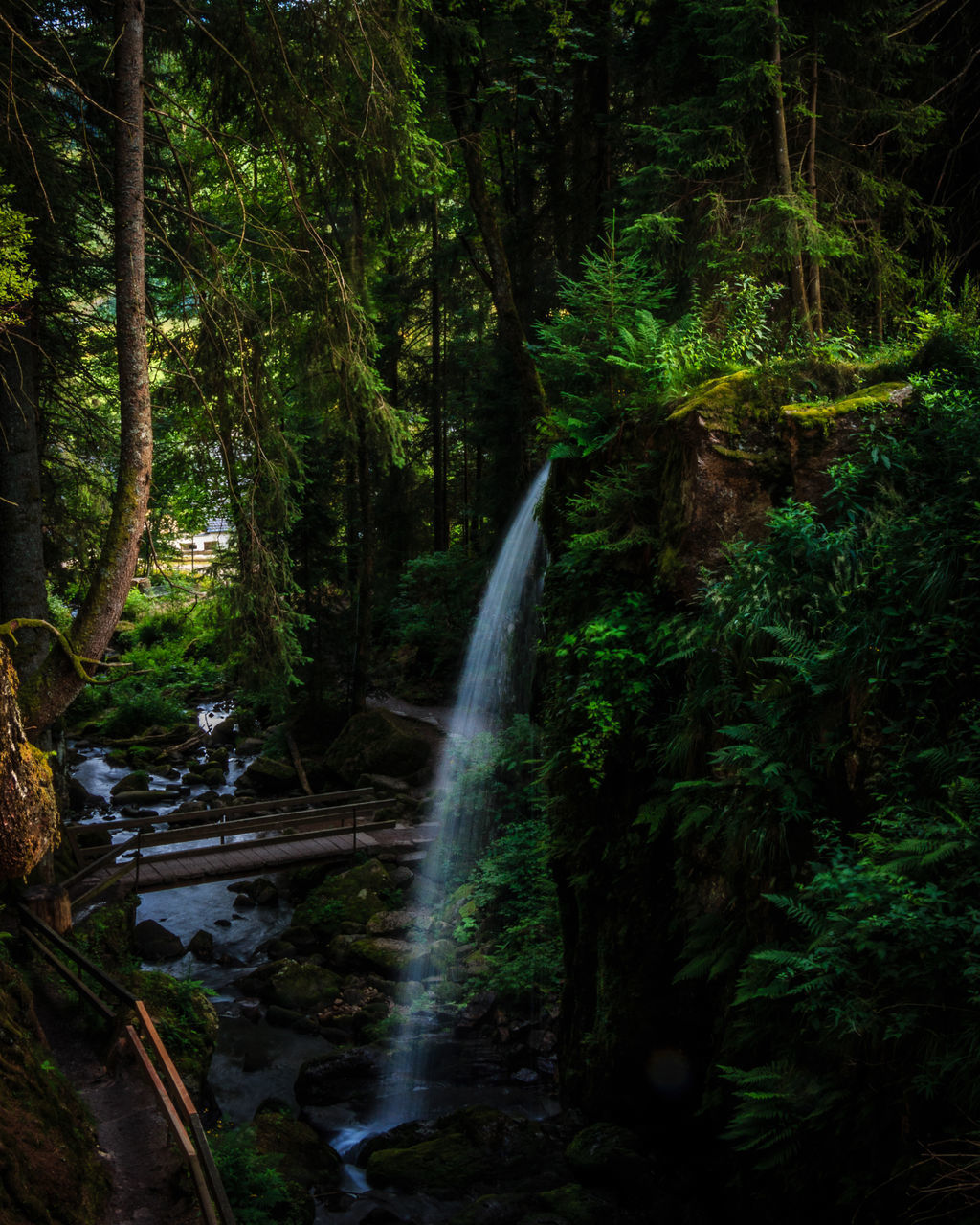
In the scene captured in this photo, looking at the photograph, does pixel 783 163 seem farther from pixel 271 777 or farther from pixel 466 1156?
pixel 271 777

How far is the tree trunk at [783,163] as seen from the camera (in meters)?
9.55

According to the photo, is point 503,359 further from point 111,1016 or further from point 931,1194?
point 931,1194

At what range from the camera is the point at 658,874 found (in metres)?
7.45

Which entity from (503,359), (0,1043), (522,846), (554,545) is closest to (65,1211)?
(0,1043)

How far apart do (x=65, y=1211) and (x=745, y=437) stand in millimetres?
7409

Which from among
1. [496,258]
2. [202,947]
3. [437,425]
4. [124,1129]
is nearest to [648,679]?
[124,1129]

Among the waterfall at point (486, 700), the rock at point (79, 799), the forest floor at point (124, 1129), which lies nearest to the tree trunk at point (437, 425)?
the waterfall at point (486, 700)

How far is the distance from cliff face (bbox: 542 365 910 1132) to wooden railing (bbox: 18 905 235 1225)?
11.9 ft

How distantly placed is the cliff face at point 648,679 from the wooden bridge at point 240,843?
6.32 metres

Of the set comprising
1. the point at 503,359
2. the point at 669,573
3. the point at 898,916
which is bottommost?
the point at 898,916

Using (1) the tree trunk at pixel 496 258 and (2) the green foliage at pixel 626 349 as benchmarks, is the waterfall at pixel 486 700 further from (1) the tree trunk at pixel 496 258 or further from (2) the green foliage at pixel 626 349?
(2) the green foliage at pixel 626 349

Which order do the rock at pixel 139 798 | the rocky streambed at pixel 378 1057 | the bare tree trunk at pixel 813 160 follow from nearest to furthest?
1. the rocky streambed at pixel 378 1057
2. the bare tree trunk at pixel 813 160
3. the rock at pixel 139 798

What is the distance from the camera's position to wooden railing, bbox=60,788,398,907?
11.5 metres

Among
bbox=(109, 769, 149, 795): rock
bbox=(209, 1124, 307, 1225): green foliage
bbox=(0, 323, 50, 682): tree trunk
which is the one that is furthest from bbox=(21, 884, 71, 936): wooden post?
bbox=(109, 769, 149, 795): rock
